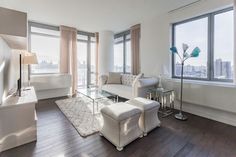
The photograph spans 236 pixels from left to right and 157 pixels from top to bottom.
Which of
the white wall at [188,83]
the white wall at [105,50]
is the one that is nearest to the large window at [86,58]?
the white wall at [105,50]

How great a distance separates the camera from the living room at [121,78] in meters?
1.86

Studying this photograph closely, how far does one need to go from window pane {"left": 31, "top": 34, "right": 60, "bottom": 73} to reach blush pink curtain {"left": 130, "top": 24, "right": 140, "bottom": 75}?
284 cm

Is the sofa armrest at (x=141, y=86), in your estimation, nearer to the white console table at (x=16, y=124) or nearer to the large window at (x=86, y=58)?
the white console table at (x=16, y=124)

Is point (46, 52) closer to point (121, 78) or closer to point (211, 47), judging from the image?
point (121, 78)

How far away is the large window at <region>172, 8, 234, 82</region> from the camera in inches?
108

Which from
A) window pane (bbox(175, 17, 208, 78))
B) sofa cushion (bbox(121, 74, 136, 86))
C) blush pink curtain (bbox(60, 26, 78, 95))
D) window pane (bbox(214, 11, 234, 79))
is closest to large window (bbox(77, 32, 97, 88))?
blush pink curtain (bbox(60, 26, 78, 95))

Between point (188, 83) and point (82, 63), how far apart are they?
425cm

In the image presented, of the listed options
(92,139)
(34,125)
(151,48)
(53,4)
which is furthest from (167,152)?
(53,4)

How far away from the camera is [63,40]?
16.0 ft

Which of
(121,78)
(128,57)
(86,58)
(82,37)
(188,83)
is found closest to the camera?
(188,83)

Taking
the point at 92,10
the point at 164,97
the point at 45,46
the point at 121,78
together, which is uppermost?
the point at 92,10

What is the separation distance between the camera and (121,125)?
1.82m

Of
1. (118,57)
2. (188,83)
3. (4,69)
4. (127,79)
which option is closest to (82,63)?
(118,57)

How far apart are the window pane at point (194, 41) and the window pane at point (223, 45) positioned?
0.21m
